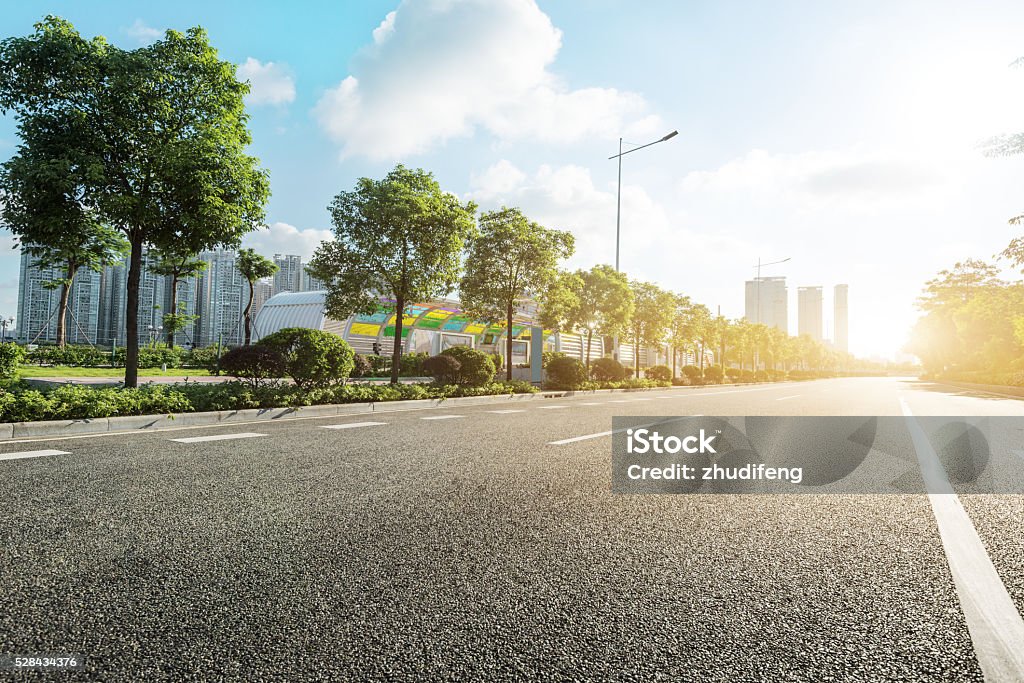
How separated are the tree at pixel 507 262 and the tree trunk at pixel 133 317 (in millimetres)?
12362

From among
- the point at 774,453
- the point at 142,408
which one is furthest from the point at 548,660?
the point at 142,408

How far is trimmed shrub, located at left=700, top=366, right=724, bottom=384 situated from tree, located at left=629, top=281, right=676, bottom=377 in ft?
34.7

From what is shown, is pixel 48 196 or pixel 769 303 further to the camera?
pixel 769 303

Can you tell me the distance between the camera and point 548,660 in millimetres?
2129

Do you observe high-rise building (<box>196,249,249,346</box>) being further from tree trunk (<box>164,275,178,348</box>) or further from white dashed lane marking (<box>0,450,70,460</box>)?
white dashed lane marking (<box>0,450,70,460</box>)

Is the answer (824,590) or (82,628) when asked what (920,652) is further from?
(82,628)

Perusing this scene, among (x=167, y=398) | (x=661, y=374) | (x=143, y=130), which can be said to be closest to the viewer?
(x=167, y=398)

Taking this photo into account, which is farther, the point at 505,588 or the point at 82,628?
the point at 505,588

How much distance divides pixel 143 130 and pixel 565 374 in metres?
17.8

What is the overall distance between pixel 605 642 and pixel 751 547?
1628mm

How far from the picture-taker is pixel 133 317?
40.2 feet

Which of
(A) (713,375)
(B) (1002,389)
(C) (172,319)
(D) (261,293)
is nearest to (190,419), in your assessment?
(C) (172,319)

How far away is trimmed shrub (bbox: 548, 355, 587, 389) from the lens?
26.0m

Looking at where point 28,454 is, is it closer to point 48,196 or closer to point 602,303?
point 48,196
